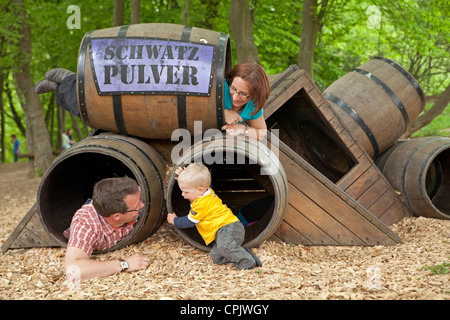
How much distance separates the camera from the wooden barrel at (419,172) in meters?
5.11

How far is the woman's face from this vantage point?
12.2 feet

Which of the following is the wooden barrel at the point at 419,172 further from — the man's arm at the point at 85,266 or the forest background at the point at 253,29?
the man's arm at the point at 85,266

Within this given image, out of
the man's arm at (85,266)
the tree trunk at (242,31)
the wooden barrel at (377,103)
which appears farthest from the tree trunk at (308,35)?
the man's arm at (85,266)

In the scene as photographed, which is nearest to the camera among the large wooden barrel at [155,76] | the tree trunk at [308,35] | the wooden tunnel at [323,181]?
the large wooden barrel at [155,76]

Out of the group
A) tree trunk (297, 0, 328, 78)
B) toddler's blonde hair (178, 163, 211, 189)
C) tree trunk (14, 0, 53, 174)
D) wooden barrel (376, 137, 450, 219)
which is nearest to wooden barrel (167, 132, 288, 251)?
toddler's blonde hair (178, 163, 211, 189)

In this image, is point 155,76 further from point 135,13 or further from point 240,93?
point 135,13

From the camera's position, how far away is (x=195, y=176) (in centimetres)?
339

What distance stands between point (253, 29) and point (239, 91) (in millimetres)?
8294

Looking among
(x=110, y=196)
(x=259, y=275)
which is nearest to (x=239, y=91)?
(x=110, y=196)

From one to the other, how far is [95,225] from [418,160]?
3764 millimetres

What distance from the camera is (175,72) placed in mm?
3807

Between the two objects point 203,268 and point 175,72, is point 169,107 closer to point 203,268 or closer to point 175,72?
point 175,72

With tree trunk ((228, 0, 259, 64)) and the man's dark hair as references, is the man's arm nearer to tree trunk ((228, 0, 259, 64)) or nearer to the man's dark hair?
the man's dark hair

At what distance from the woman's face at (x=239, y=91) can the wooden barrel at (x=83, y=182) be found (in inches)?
36.8
